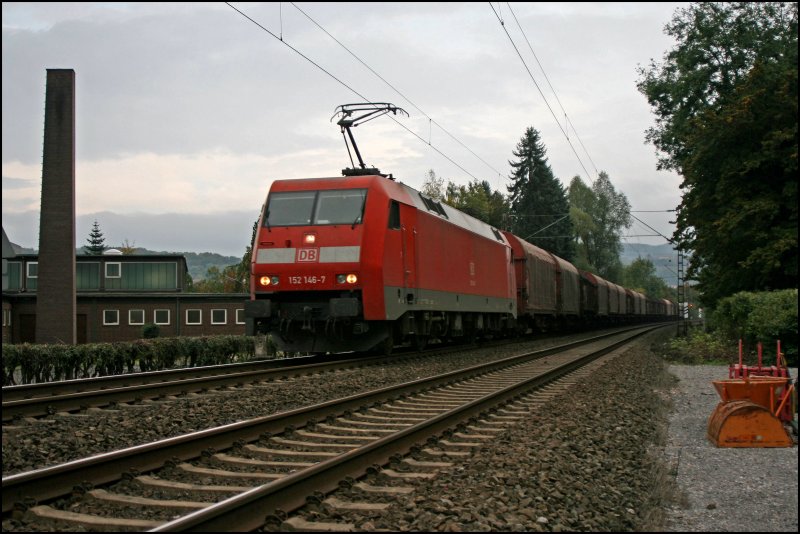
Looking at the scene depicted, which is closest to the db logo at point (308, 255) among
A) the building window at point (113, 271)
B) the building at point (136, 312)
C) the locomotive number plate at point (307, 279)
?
the locomotive number plate at point (307, 279)

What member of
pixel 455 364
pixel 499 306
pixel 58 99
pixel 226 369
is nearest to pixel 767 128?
pixel 499 306

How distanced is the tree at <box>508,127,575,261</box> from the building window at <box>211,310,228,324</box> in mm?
36117

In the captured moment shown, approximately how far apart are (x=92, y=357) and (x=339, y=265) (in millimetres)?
5344

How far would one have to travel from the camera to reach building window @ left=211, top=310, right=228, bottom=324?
143 feet

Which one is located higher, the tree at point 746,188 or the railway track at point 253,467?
the tree at point 746,188

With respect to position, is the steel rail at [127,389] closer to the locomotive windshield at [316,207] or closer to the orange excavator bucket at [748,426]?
the locomotive windshield at [316,207]

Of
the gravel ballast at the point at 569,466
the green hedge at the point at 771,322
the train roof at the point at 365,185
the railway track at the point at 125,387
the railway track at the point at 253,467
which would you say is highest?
the train roof at the point at 365,185

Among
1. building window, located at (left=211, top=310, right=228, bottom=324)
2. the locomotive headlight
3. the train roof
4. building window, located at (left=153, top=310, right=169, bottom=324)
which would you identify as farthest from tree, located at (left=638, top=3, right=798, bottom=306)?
building window, located at (left=153, top=310, right=169, bottom=324)

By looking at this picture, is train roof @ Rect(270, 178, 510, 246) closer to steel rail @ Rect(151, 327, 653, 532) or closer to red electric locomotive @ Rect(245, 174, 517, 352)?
red electric locomotive @ Rect(245, 174, 517, 352)

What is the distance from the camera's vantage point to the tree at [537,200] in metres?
74.2

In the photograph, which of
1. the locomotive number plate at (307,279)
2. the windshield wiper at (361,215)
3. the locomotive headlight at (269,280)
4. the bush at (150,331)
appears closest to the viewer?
the locomotive number plate at (307,279)

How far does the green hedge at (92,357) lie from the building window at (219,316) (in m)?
25.8

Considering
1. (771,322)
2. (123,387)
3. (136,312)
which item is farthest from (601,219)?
(123,387)

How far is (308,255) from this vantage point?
14.6m
